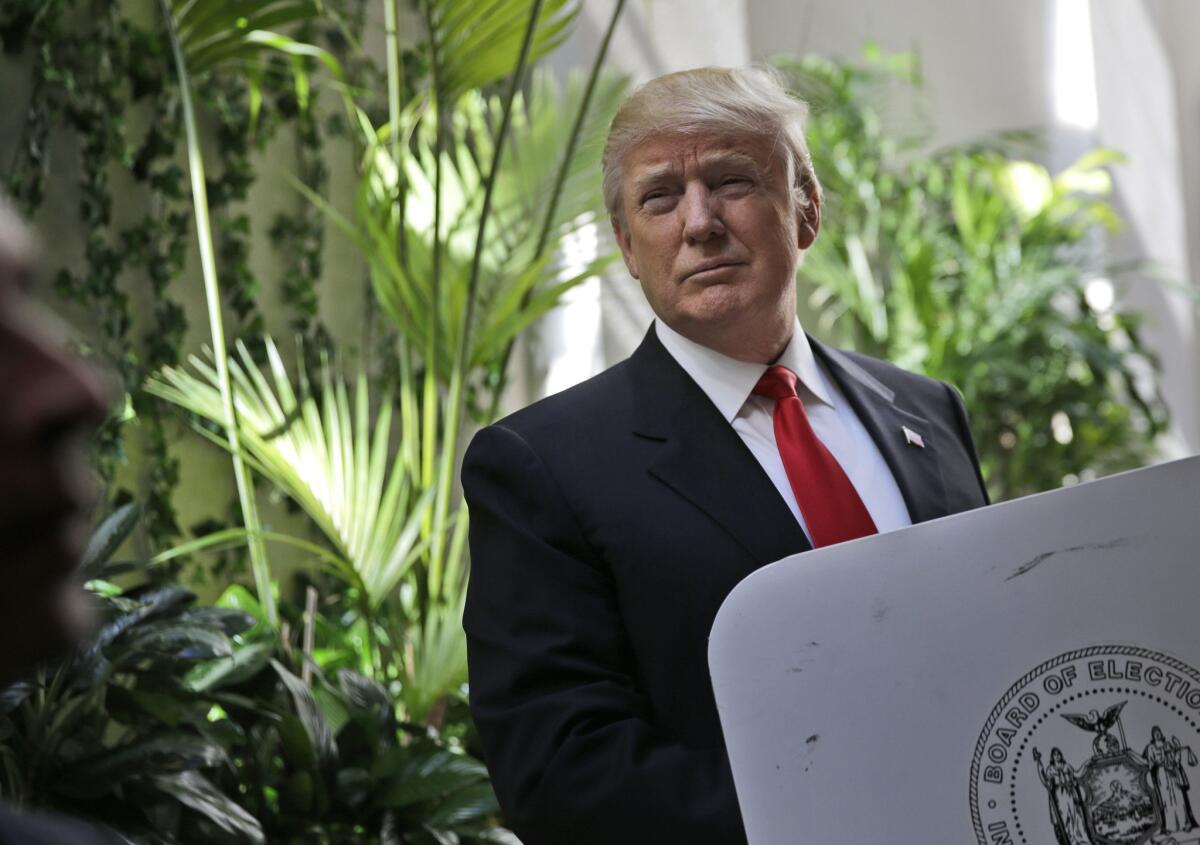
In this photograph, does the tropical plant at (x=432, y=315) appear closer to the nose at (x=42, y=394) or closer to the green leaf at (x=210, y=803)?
the green leaf at (x=210, y=803)

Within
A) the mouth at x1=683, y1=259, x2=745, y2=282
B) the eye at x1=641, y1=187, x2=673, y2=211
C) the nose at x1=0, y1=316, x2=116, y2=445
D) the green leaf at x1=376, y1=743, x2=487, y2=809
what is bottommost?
the green leaf at x1=376, y1=743, x2=487, y2=809

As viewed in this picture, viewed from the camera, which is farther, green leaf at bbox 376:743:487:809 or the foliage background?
green leaf at bbox 376:743:487:809

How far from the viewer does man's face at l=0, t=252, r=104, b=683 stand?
322 mm

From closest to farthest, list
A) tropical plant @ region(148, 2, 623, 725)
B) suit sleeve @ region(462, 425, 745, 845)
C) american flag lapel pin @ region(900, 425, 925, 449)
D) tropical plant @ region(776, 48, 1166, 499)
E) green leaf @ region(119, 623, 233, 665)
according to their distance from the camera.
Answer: suit sleeve @ region(462, 425, 745, 845)
american flag lapel pin @ region(900, 425, 925, 449)
green leaf @ region(119, 623, 233, 665)
tropical plant @ region(148, 2, 623, 725)
tropical plant @ region(776, 48, 1166, 499)

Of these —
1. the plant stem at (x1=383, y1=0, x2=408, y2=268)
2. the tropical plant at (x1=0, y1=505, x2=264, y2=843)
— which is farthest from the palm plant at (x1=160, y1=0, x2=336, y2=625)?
the tropical plant at (x1=0, y1=505, x2=264, y2=843)

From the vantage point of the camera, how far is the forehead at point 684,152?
1701mm

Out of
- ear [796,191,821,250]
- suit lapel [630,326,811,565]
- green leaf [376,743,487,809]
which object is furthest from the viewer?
green leaf [376,743,487,809]

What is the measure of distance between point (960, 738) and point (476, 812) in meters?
1.97

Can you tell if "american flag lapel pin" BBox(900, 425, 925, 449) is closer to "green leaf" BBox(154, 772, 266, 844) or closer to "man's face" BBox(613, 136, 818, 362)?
"man's face" BBox(613, 136, 818, 362)

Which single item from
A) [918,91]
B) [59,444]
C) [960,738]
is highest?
[918,91]

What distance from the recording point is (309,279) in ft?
14.5

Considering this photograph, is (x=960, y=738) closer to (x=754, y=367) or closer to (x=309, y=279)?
(x=754, y=367)

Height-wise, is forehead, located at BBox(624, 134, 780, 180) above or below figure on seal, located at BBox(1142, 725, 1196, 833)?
above

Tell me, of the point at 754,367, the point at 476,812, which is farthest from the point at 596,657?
the point at 476,812
